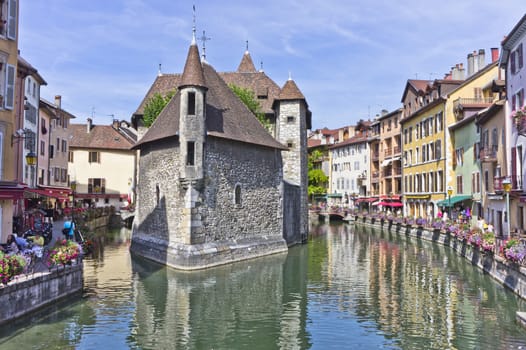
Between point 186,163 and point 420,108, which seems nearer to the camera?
point 186,163

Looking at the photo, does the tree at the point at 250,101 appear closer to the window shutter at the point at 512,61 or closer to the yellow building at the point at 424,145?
the yellow building at the point at 424,145

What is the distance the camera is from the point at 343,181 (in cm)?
7525

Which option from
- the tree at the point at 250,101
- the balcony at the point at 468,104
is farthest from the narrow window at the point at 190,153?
the balcony at the point at 468,104

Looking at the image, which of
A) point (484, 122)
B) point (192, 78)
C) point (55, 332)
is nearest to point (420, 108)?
point (484, 122)

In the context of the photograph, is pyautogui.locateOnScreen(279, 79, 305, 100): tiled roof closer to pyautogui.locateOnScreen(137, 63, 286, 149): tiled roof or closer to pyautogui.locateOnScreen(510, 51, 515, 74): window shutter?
pyautogui.locateOnScreen(137, 63, 286, 149): tiled roof

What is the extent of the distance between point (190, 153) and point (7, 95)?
837 centimetres

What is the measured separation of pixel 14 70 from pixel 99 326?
9766 mm

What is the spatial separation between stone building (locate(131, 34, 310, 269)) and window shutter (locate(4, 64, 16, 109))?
7.59m

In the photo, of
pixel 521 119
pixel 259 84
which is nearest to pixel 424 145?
pixel 259 84

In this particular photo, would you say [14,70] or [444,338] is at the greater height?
[14,70]

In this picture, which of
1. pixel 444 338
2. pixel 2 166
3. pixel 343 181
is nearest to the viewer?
pixel 444 338

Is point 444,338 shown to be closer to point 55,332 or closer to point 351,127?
point 55,332

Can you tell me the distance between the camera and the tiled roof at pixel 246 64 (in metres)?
45.1

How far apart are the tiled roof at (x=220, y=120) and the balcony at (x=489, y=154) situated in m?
11.8
